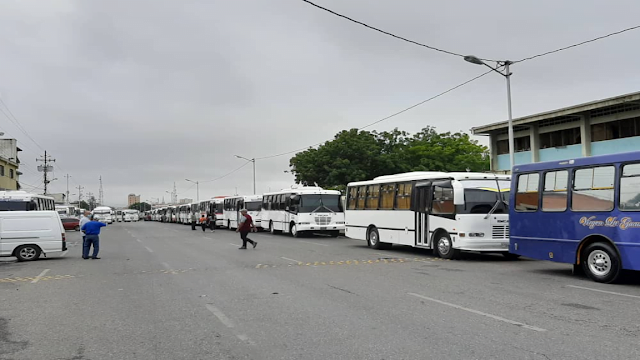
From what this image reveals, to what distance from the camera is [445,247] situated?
17.1 m

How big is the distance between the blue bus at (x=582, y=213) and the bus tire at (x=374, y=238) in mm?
8024

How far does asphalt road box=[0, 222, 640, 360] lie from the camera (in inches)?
244

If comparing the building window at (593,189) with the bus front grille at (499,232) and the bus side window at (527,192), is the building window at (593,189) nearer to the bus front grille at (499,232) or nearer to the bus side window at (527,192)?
Answer: the bus side window at (527,192)

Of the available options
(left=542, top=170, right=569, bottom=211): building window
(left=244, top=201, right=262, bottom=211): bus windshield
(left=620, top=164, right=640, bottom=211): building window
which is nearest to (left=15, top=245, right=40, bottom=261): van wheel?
(left=542, top=170, right=569, bottom=211): building window

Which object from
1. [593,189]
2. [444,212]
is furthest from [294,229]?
[593,189]

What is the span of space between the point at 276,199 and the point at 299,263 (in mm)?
20676

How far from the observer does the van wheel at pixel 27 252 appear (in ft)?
60.7

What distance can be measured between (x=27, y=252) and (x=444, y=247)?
13984 mm

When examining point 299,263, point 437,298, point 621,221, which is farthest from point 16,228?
point 621,221

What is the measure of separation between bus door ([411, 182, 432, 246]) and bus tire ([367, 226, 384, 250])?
3051 mm

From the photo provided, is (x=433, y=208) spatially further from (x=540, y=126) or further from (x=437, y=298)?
(x=540, y=126)

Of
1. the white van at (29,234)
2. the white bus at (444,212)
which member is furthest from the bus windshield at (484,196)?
the white van at (29,234)

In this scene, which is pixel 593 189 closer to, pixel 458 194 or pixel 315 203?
pixel 458 194

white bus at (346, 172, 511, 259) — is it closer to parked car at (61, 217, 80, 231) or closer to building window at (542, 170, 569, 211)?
building window at (542, 170, 569, 211)
